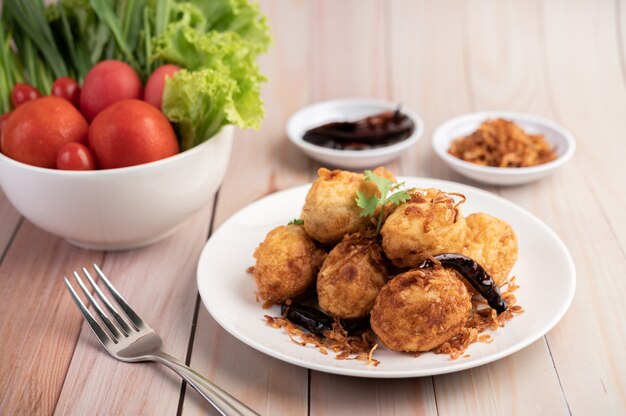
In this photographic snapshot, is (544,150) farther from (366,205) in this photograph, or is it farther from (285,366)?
(285,366)

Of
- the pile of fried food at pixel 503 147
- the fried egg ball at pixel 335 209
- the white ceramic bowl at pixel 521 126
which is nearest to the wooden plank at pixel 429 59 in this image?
the white ceramic bowl at pixel 521 126

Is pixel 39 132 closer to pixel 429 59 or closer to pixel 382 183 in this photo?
pixel 382 183

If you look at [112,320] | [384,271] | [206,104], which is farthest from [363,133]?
[112,320]

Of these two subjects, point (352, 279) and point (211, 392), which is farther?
point (352, 279)

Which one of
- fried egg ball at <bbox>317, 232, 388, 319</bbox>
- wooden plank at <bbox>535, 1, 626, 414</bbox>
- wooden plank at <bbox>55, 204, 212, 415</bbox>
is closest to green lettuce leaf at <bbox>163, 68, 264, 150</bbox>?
wooden plank at <bbox>55, 204, 212, 415</bbox>

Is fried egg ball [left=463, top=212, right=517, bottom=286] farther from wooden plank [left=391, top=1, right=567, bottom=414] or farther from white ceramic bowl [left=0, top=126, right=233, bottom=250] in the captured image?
wooden plank [left=391, top=1, right=567, bottom=414]

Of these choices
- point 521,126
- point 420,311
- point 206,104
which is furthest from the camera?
point 521,126
